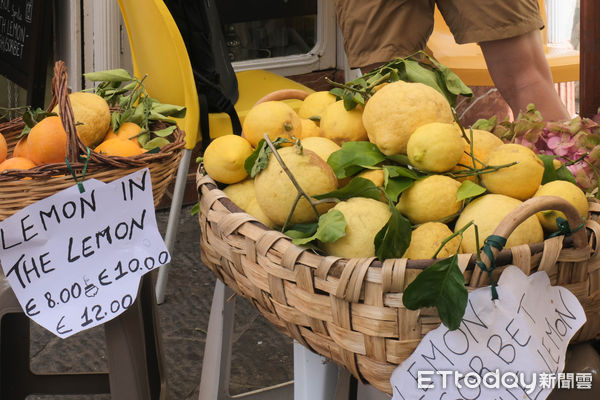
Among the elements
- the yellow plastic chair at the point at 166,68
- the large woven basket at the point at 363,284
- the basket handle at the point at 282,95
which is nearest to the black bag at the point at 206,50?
the yellow plastic chair at the point at 166,68

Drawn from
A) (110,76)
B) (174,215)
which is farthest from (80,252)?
(174,215)

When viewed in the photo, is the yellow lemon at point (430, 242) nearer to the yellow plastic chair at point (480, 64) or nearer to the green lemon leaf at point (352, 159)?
the green lemon leaf at point (352, 159)

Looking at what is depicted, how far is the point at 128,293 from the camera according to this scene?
113 cm

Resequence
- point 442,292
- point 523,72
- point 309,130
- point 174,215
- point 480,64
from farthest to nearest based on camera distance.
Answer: point 480,64
point 174,215
point 523,72
point 309,130
point 442,292

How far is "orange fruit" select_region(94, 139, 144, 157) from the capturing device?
1.22 meters

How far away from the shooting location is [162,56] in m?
2.21

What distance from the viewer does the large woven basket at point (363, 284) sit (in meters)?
0.88

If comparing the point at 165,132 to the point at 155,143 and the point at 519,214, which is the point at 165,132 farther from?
the point at 519,214

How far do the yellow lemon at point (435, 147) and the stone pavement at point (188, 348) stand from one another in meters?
1.14

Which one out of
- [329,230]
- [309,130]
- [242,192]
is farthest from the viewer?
[309,130]

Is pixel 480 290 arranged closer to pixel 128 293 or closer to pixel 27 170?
pixel 128 293

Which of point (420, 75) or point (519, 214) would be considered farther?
point (420, 75)

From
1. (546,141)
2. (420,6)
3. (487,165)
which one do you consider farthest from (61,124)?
(420,6)

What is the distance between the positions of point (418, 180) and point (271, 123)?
278mm
